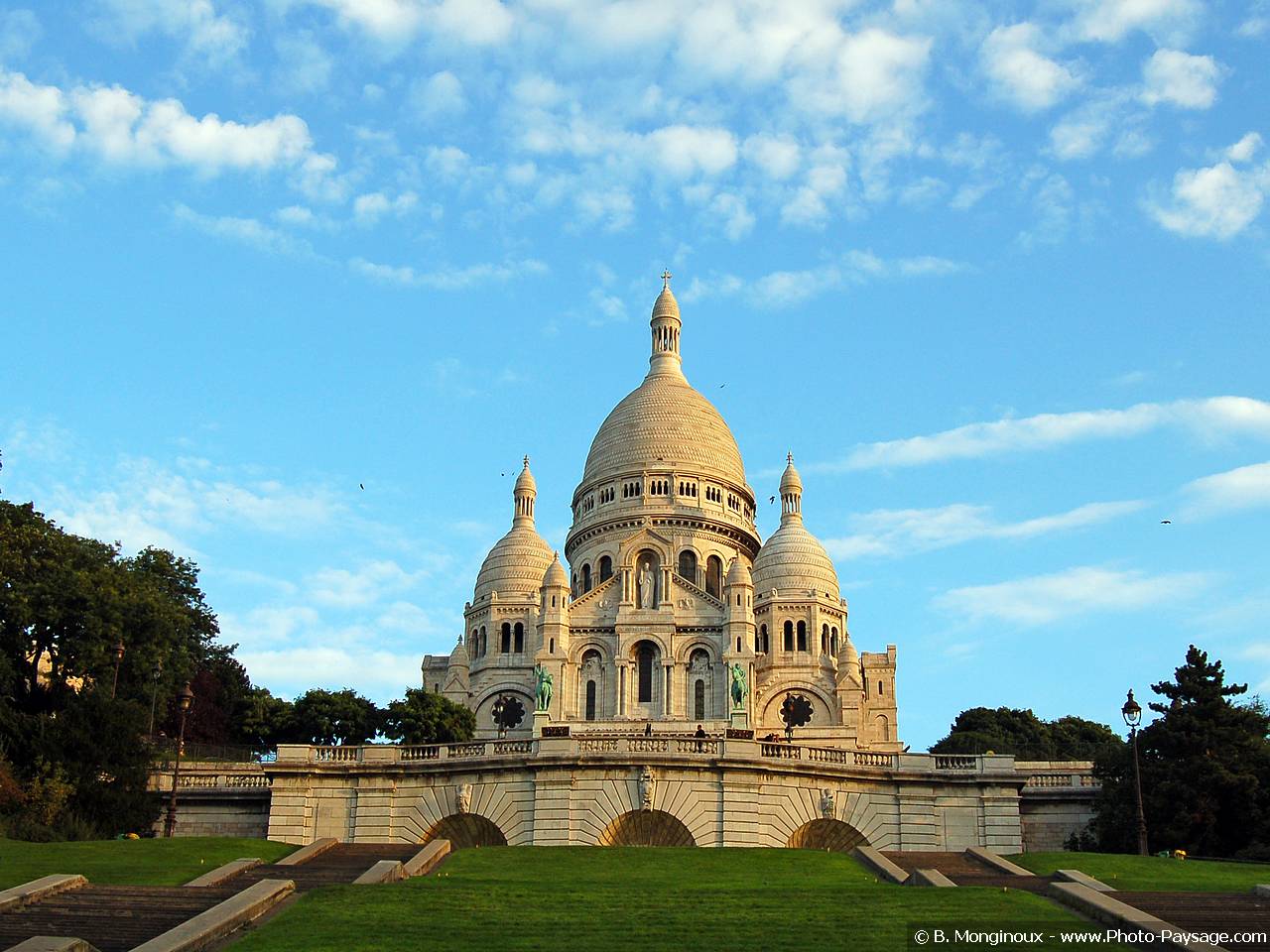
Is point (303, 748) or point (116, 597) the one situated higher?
point (116, 597)

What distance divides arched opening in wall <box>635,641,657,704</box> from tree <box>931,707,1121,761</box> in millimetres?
18198

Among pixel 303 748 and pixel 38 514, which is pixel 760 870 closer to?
pixel 303 748


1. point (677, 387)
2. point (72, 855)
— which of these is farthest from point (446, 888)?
point (677, 387)

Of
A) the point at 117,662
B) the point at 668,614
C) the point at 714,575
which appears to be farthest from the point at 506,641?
the point at 117,662

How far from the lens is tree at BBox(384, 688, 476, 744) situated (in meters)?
68.9

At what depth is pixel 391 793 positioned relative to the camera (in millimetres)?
39750

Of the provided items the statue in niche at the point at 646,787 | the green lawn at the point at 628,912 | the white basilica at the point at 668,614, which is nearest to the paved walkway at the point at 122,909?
the green lawn at the point at 628,912

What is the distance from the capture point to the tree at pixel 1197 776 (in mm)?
39188

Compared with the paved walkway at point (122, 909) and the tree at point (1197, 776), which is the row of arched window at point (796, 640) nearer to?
the tree at point (1197, 776)

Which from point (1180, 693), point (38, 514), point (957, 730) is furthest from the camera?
point (957, 730)

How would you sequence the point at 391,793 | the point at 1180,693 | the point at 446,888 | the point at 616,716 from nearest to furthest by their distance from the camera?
the point at 446,888
the point at 391,793
the point at 1180,693
the point at 616,716

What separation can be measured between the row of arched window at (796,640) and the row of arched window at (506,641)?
52.0 ft

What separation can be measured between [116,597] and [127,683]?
3.10 m

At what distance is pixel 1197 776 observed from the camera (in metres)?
39.9
